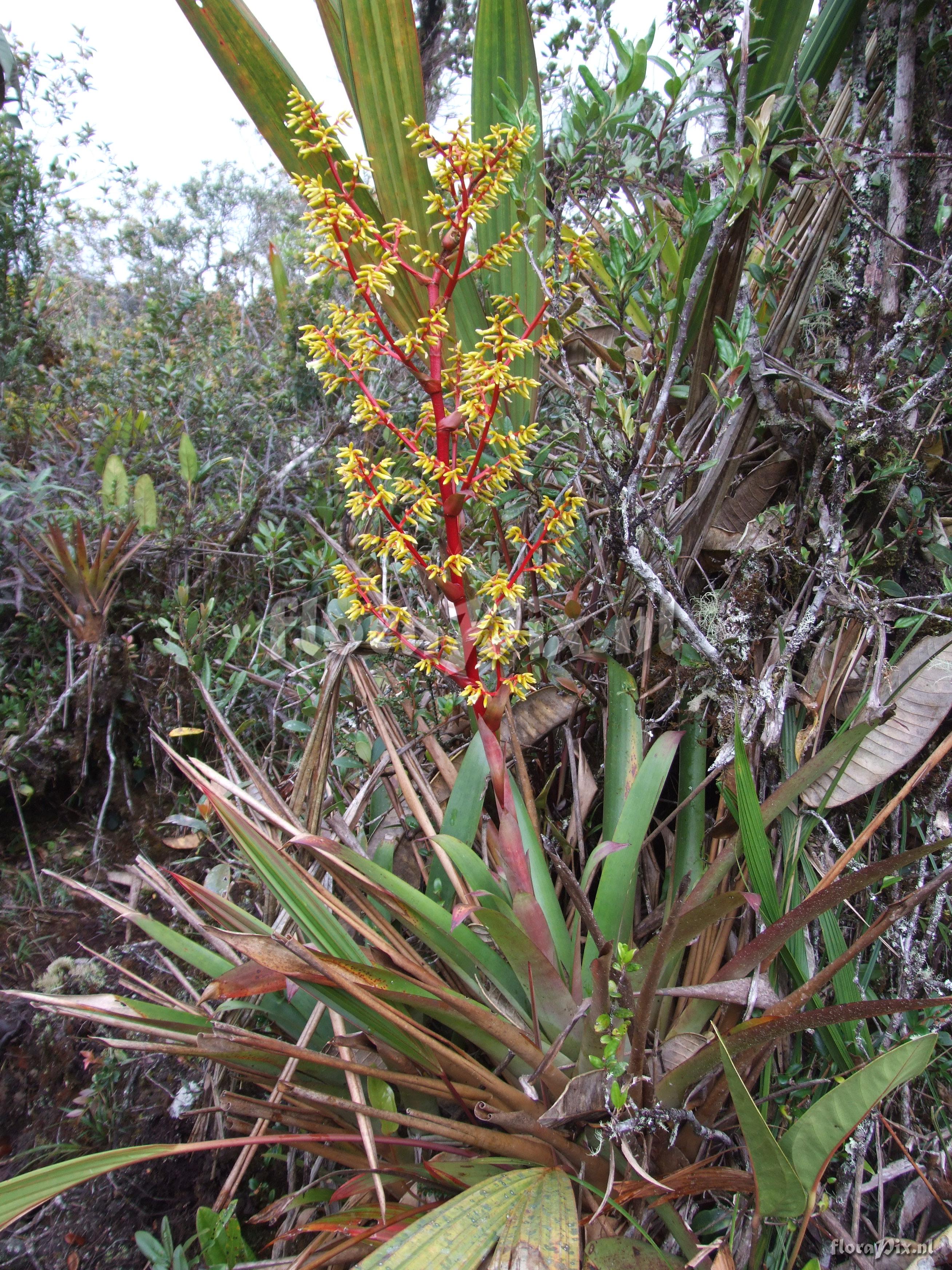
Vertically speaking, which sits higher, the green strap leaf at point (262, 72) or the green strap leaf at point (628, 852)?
the green strap leaf at point (262, 72)

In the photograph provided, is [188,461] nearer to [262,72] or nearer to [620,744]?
[262,72]

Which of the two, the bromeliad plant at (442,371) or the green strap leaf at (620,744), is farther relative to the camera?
the green strap leaf at (620,744)

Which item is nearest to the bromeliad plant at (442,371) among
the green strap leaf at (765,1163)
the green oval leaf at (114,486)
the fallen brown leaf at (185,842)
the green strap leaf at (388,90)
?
the green strap leaf at (388,90)

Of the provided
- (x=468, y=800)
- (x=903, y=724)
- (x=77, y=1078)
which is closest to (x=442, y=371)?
(x=468, y=800)

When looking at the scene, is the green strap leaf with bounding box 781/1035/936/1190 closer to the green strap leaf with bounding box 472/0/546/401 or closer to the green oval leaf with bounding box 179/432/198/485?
the green strap leaf with bounding box 472/0/546/401

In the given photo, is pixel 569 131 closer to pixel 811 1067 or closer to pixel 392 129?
pixel 392 129

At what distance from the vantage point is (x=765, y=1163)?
2.56 feet

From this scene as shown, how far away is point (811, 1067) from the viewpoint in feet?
3.67

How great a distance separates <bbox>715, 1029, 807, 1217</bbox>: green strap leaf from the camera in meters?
0.74

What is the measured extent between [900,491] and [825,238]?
0.52 metres

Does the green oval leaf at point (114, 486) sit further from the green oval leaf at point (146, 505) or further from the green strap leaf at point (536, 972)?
the green strap leaf at point (536, 972)

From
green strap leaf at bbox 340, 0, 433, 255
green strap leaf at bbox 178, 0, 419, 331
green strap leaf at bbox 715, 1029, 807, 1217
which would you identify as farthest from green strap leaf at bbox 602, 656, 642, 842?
green strap leaf at bbox 340, 0, 433, 255

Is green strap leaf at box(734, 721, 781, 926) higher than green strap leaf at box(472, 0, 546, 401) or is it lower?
lower

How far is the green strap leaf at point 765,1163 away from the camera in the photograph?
29.1 inches
